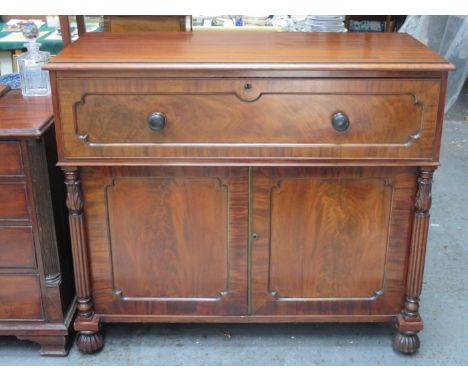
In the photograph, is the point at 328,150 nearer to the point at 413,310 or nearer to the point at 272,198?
the point at 272,198

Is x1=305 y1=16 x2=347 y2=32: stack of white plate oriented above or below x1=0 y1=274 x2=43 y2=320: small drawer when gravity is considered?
above

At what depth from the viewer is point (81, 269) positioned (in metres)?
1.57

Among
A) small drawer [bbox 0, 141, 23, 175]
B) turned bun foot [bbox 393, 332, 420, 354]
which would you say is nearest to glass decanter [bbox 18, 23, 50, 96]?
small drawer [bbox 0, 141, 23, 175]

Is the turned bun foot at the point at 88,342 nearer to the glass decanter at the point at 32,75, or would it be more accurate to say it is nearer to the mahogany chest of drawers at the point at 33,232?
the mahogany chest of drawers at the point at 33,232

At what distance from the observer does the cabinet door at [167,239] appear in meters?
1.49

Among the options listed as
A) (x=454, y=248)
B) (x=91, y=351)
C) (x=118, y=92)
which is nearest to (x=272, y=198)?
(x=118, y=92)

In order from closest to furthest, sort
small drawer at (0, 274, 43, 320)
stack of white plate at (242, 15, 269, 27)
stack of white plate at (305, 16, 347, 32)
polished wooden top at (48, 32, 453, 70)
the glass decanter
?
polished wooden top at (48, 32, 453, 70) < small drawer at (0, 274, 43, 320) < the glass decanter < stack of white plate at (305, 16, 347, 32) < stack of white plate at (242, 15, 269, 27)

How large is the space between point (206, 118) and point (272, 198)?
0.27 metres

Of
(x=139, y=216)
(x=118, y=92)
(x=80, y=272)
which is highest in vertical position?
(x=118, y=92)

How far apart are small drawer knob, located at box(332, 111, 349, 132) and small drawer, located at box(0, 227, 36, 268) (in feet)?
2.65

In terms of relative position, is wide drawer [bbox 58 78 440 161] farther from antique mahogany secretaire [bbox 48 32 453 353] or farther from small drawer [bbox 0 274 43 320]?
small drawer [bbox 0 274 43 320]

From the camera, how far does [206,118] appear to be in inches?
54.6

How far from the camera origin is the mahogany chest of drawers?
1446 mm

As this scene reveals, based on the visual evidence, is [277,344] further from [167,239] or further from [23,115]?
[23,115]
